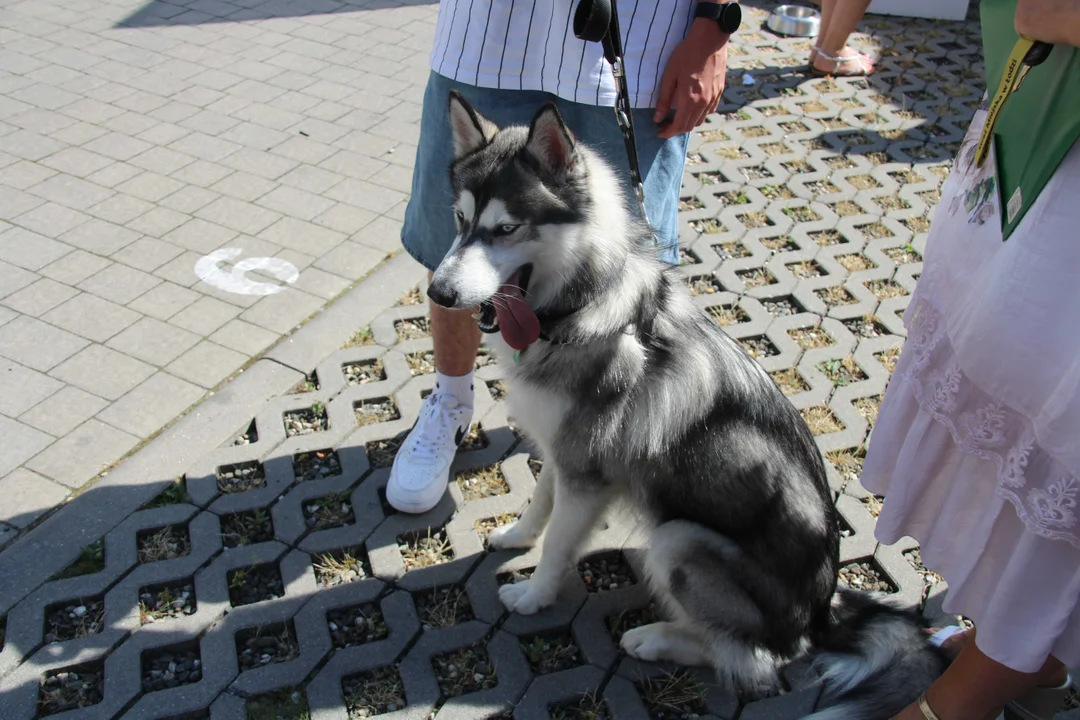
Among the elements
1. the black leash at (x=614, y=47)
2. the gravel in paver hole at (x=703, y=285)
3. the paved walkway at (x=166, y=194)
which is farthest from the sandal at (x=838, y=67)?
the black leash at (x=614, y=47)

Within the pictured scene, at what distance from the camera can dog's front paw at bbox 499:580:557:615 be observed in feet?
9.27

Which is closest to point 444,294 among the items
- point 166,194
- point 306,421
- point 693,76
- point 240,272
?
point 693,76

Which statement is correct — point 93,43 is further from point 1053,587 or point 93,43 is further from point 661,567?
point 1053,587

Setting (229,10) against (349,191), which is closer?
(349,191)

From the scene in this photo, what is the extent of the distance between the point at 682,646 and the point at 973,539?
98 cm

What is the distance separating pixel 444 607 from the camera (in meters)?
2.86

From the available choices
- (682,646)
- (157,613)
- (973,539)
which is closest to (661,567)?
(682,646)

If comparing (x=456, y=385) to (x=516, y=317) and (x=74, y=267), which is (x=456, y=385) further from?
(x=74, y=267)

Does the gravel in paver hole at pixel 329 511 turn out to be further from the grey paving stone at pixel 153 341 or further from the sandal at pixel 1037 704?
the sandal at pixel 1037 704

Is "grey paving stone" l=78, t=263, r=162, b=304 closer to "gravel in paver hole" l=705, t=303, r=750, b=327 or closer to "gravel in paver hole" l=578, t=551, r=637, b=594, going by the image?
"gravel in paver hole" l=578, t=551, r=637, b=594

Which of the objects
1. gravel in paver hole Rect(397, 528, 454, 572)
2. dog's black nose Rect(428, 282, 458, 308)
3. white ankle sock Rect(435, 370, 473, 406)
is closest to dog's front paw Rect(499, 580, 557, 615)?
gravel in paver hole Rect(397, 528, 454, 572)

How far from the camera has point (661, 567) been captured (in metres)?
2.57

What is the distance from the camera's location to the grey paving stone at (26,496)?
3059 mm

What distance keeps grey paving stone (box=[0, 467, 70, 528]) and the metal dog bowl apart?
Result: 23.5ft
